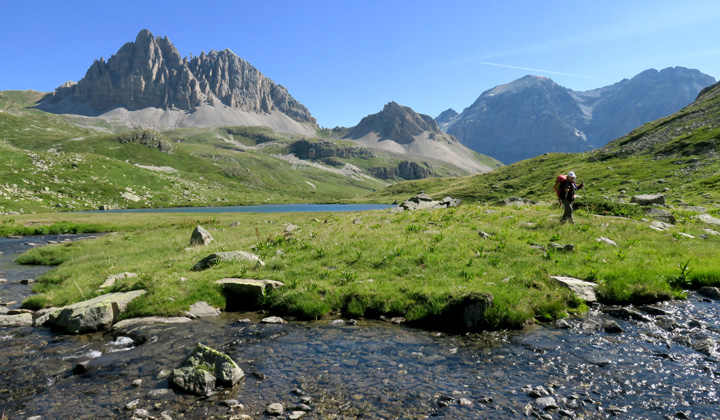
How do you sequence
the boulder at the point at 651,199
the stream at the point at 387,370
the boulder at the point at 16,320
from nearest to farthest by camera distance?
the stream at the point at 387,370, the boulder at the point at 16,320, the boulder at the point at 651,199

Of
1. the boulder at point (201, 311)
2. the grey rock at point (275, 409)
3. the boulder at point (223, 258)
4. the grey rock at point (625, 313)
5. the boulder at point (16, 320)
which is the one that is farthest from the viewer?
the boulder at point (223, 258)

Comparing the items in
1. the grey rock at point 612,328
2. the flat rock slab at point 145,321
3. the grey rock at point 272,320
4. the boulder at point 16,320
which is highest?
the grey rock at point 612,328

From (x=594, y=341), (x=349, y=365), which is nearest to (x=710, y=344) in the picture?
(x=594, y=341)

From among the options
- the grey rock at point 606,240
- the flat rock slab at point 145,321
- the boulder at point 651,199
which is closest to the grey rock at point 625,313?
the grey rock at point 606,240

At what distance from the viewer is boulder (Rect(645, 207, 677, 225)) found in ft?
92.8

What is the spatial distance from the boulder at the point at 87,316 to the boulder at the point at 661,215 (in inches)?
1525

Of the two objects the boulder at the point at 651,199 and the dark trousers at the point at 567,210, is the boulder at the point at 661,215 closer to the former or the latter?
the dark trousers at the point at 567,210

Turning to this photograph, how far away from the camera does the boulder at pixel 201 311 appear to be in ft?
55.6

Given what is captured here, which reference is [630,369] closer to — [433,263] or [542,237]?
[433,263]

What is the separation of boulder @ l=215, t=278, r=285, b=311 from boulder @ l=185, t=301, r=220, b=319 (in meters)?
0.77

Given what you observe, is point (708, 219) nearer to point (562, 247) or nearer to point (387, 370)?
point (562, 247)

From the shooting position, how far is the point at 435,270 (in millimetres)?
18719

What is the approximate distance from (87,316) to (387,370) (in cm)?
1427

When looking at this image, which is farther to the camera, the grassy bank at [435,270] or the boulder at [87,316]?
the grassy bank at [435,270]
